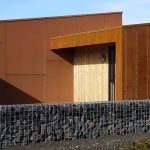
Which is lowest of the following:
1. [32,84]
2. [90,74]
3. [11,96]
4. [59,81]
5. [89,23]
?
[11,96]

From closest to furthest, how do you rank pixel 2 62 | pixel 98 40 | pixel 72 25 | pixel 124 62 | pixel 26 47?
1. pixel 124 62
2. pixel 98 40
3. pixel 2 62
4. pixel 26 47
5. pixel 72 25

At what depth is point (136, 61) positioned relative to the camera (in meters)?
16.1

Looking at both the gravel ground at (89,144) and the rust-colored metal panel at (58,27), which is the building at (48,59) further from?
the gravel ground at (89,144)

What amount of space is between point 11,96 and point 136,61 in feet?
24.0

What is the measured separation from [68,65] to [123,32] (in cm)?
582

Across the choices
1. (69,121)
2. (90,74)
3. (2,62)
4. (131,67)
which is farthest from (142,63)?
(2,62)

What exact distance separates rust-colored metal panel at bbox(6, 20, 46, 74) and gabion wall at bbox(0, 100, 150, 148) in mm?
9074

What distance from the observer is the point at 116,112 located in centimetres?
1259

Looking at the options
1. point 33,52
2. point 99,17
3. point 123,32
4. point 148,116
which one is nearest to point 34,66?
point 33,52

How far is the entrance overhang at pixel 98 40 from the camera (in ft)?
53.8

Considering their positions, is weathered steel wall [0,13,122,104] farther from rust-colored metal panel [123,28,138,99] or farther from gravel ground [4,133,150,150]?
gravel ground [4,133,150,150]

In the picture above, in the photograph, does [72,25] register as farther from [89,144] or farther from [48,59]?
[89,144]

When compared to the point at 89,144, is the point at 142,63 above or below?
above

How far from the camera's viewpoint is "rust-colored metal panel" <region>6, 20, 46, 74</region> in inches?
833
